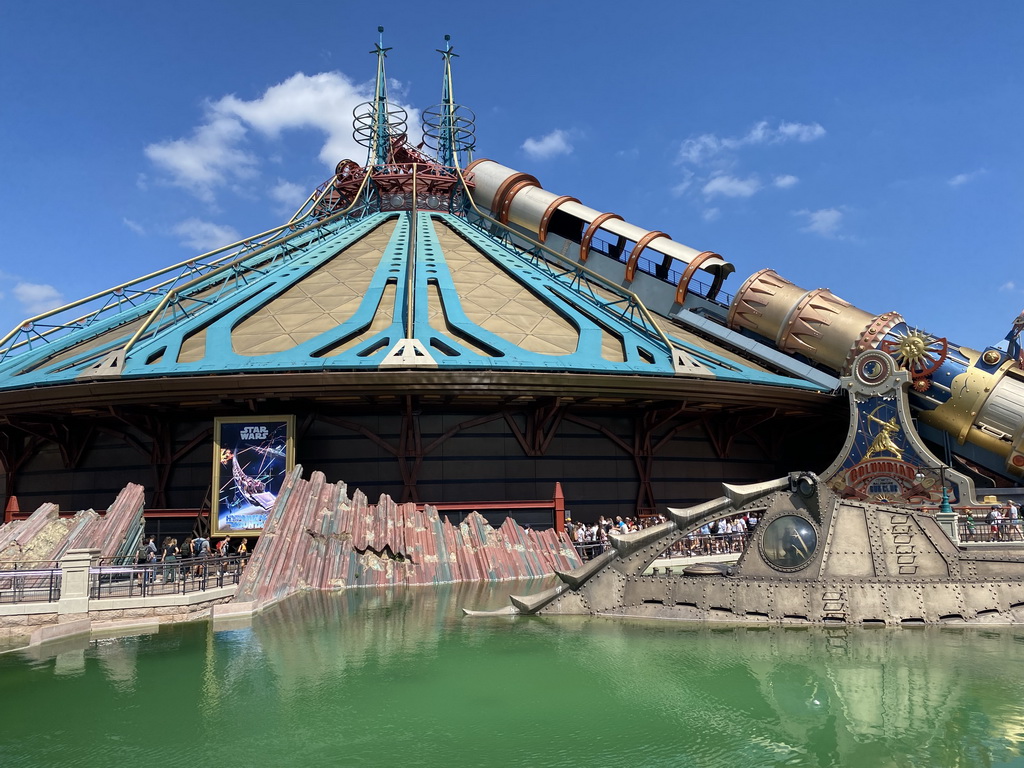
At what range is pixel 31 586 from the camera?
17047 mm

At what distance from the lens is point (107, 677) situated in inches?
455

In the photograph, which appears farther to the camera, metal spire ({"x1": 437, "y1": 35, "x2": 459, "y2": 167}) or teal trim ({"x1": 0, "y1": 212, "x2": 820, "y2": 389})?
metal spire ({"x1": 437, "y1": 35, "x2": 459, "y2": 167})

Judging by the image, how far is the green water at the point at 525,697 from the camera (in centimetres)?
822

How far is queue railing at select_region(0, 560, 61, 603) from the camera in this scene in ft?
53.0

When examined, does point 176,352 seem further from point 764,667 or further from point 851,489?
point 851,489

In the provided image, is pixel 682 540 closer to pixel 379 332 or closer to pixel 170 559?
pixel 379 332

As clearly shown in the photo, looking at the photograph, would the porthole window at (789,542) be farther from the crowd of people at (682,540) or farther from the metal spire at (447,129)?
the metal spire at (447,129)

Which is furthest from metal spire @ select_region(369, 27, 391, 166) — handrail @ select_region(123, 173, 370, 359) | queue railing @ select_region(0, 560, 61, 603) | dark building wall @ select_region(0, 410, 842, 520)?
queue railing @ select_region(0, 560, 61, 603)

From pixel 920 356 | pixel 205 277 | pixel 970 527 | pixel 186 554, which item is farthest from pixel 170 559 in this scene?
pixel 920 356

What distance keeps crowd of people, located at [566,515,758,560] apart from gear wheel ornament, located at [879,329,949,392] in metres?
9.63

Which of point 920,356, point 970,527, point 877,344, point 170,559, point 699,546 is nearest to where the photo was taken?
point 170,559

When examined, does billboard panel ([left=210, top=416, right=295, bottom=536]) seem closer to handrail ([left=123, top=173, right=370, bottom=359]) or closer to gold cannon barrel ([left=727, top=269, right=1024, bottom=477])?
handrail ([left=123, top=173, right=370, bottom=359])

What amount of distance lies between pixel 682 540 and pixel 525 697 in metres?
14.9

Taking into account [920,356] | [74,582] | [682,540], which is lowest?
[74,582]
